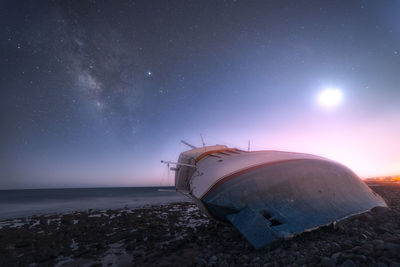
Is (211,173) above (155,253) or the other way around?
above

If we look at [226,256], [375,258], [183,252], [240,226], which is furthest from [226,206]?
[375,258]

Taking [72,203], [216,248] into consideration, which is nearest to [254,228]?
[216,248]

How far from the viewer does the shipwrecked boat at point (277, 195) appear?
5617mm

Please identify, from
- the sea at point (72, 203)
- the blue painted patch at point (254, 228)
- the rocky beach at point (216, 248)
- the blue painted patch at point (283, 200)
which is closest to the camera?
the rocky beach at point (216, 248)

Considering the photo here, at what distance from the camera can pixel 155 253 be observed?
6.31 m

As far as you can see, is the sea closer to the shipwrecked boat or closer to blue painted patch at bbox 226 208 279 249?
the shipwrecked boat

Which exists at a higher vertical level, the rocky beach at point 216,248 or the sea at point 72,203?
the rocky beach at point 216,248

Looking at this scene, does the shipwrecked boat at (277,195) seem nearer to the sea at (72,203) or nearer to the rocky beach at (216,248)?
the rocky beach at (216,248)

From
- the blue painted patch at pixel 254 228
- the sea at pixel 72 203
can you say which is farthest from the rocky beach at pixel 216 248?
the sea at pixel 72 203

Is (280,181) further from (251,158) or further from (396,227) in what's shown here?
(396,227)

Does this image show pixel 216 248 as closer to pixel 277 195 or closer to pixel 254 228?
pixel 254 228

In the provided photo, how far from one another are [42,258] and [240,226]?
724cm

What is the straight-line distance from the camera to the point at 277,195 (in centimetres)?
653

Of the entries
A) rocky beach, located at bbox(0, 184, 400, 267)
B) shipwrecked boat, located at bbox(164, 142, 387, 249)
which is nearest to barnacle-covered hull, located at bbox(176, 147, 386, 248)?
shipwrecked boat, located at bbox(164, 142, 387, 249)
